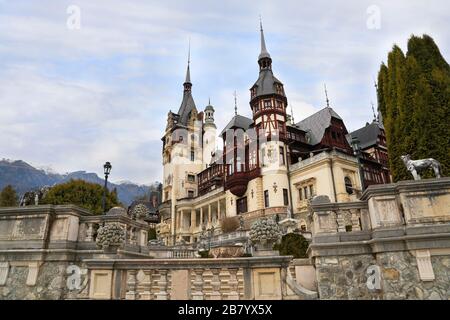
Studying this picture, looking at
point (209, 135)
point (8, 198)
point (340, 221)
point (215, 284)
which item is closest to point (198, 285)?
point (215, 284)

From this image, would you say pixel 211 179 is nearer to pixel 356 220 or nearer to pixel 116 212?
pixel 116 212

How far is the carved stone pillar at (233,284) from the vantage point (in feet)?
22.9

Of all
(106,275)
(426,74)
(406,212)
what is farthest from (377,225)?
(426,74)

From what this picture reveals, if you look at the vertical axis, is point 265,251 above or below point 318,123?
below

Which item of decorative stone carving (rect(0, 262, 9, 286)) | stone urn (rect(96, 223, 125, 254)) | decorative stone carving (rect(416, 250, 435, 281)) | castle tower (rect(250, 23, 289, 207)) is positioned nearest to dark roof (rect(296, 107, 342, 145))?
castle tower (rect(250, 23, 289, 207))

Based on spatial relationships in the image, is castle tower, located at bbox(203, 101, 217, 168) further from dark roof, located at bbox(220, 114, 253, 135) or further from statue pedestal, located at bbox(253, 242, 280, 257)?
statue pedestal, located at bbox(253, 242, 280, 257)

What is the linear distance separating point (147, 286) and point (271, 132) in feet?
108

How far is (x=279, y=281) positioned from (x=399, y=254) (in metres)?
3.20

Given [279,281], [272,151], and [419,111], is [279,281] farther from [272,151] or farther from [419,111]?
[272,151]

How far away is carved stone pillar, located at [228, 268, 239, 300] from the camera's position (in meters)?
6.97

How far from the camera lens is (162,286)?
7324 mm

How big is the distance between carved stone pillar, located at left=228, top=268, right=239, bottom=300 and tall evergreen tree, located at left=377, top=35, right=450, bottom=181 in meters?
8.26

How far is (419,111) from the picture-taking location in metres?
11.9

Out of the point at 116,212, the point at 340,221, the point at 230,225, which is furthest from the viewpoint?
the point at 230,225
